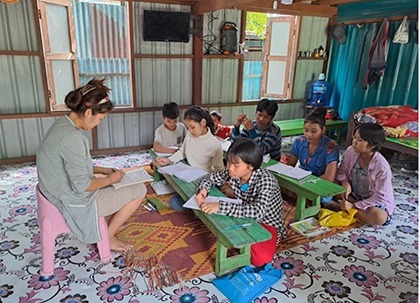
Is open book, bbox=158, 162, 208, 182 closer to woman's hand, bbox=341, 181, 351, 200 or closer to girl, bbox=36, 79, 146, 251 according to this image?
girl, bbox=36, 79, 146, 251

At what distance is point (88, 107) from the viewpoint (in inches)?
71.9

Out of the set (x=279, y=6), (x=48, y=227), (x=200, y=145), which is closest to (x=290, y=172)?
(x=200, y=145)

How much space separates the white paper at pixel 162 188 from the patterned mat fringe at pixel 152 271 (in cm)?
102

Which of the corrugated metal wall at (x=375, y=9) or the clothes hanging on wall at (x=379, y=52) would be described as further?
the clothes hanging on wall at (x=379, y=52)

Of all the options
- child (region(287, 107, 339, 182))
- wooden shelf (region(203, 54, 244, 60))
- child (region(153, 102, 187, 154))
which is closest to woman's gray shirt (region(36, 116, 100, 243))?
child (region(153, 102, 187, 154))

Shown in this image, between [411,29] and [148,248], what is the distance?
15.5ft

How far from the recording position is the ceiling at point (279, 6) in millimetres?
4184

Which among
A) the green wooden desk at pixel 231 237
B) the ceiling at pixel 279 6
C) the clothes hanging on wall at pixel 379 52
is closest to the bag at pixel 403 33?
the clothes hanging on wall at pixel 379 52

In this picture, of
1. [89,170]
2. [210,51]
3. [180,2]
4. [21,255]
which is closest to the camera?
[89,170]

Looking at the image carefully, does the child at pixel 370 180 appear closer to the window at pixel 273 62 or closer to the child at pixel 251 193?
the child at pixel 251 193

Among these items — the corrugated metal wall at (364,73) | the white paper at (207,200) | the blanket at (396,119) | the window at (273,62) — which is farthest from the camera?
the window at (273,62)

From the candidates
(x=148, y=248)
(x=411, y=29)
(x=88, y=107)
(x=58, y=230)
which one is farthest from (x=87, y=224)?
(x=411, y=29)

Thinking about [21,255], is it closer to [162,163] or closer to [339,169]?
[162,163]

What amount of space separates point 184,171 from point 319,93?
13.3 ft
